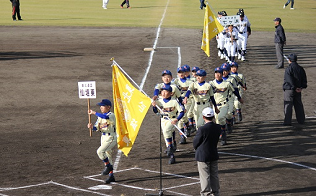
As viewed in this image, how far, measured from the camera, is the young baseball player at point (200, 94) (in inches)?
701

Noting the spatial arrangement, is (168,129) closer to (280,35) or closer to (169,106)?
(169,106)

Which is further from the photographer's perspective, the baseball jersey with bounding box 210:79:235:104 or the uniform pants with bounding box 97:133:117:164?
the baseball jersey with bounding box 210:79:235:104

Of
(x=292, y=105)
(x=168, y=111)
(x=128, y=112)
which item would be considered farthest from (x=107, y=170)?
(x=292, y=105)

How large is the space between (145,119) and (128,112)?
231 inches

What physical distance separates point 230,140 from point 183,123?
159 cm

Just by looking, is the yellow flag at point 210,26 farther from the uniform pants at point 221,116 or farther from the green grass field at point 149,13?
the green grass field at point 149,13

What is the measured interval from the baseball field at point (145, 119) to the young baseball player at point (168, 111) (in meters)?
0.56

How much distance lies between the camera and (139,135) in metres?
19.0

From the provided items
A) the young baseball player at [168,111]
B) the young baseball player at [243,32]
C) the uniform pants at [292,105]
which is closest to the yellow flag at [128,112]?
the young baseball player at [168,111]

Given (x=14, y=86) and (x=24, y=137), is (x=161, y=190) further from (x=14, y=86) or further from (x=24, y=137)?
(x=14, y=86)

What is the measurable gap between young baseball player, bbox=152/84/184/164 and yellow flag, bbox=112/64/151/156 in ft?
4.43

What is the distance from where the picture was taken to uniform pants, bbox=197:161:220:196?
43.0 feet

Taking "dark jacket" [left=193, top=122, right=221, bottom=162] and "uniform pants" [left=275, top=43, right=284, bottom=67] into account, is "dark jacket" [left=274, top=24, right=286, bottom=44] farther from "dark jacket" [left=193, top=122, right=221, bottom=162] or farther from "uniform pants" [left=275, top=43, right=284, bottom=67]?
"dark jacket" [left=193, top=122, right=221, bottom=162]

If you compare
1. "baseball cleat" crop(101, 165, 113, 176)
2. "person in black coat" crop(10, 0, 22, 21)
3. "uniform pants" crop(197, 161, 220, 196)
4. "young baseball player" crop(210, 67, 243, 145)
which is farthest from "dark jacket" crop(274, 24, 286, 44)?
"person in black coat" crop(10, 0, 22, 21)
